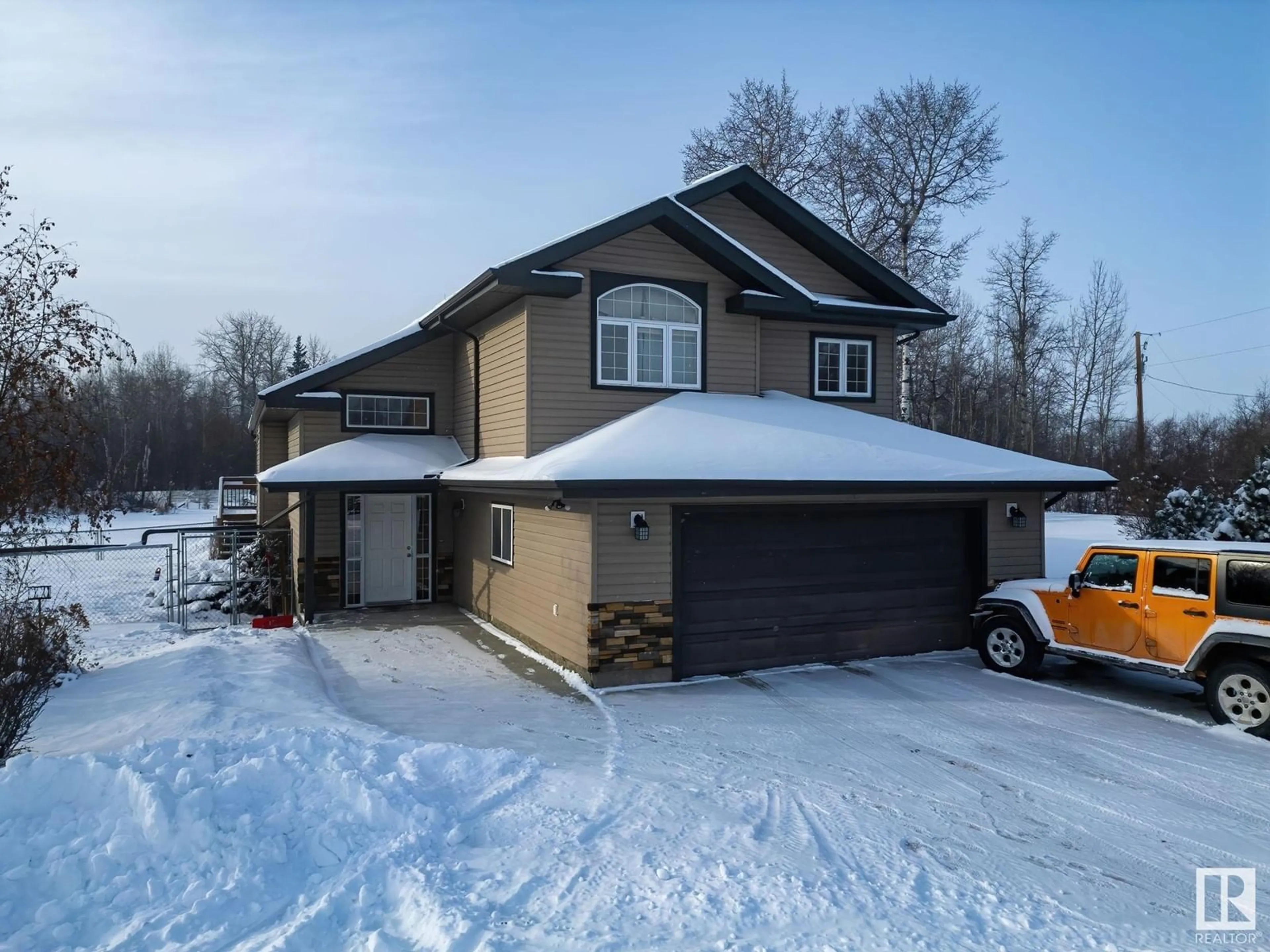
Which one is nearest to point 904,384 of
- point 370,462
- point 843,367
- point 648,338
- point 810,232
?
point 843,367

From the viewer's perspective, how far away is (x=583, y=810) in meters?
5.74

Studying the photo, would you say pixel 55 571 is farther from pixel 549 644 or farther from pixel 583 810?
pixel 583 810

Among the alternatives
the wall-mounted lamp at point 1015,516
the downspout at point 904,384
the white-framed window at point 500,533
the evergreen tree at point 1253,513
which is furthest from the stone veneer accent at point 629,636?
the downspout at point 904,384

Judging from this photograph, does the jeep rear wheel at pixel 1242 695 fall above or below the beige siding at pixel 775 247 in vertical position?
below

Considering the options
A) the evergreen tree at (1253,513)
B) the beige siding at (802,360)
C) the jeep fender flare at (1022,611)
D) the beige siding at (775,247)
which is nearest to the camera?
the jeep fender flare at (1022,611)

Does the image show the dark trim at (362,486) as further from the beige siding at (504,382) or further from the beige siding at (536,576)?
the beige siding at (504,382)

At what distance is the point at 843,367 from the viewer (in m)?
13.9

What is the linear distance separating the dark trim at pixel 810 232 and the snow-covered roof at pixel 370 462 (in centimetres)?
599

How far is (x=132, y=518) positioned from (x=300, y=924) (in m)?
39.6

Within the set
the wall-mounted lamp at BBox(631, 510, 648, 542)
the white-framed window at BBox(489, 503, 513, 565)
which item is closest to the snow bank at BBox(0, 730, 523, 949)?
the wall-mounted lamp at BBox(631, 510, 648, 542)

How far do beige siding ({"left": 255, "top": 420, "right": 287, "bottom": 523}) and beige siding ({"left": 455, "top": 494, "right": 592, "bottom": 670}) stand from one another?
6211mm

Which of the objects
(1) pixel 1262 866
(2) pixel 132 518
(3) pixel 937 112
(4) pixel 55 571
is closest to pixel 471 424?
(1) pixel 1262 866

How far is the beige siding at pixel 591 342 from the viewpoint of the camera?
437 inches

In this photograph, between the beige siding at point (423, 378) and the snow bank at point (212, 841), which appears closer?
the snow bank at point (212, 841)
